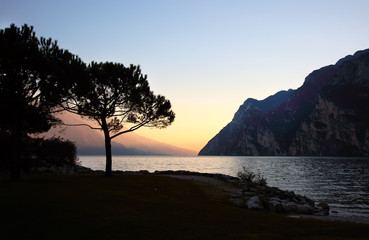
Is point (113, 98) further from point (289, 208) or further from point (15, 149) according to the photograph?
point (289, 208)

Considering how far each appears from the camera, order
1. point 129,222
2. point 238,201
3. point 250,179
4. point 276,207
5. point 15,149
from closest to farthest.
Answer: point 129,222
point 276,207
point 238,201
point 15,149
point 250,179

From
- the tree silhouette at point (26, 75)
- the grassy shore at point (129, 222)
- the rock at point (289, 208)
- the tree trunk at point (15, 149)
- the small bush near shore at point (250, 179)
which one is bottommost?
the rock at point (289, 208)

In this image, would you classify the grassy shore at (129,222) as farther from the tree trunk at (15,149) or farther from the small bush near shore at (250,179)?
the small bush near shore at (250,179)

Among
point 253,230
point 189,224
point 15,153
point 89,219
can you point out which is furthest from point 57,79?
point 253,230

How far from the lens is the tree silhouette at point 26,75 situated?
2361 cm

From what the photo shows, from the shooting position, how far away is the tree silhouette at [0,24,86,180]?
23609mm

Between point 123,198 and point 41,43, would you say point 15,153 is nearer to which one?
point 41,43

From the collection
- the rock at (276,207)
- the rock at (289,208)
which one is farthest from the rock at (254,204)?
the rock at (289,208)

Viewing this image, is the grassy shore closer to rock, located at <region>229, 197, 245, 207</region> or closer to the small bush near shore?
rock, located at <region>229, 197, 245, 207</region>

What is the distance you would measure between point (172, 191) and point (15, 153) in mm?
14787

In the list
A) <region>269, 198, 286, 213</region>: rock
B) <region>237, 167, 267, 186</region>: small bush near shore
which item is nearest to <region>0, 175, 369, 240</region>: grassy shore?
<region>269, 198, 286, 213</region>: rock

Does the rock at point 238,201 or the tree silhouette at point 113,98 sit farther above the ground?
the tree silhouette at point 113,98

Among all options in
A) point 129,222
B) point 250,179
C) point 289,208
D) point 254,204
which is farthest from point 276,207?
point 250,179

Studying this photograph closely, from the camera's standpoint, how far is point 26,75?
25344 millimetres
